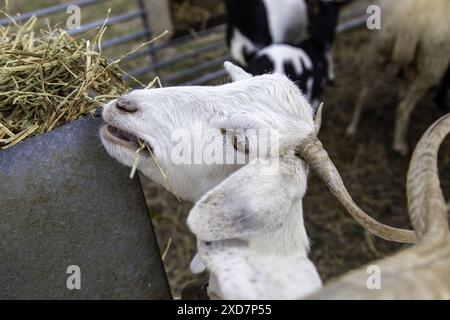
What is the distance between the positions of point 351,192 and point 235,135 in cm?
287

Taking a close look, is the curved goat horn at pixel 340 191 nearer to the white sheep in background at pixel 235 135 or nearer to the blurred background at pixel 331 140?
the white sheep in background at pixel 235 135

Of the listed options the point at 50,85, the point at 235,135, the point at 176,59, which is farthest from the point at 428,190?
the point at 176,59

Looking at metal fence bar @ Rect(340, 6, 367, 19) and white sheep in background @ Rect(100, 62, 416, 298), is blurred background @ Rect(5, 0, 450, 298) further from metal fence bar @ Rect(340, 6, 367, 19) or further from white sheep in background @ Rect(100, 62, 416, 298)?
white sheep in background @ Rect(100, 62, 416, 298)

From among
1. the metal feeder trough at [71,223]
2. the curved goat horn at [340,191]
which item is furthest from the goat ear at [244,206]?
the metal feeder trough at [71,223]

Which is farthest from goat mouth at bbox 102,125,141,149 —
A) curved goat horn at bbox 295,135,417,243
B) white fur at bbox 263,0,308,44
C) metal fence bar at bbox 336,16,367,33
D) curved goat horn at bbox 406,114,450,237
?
metal fence bar at bbox 336,16,367,33

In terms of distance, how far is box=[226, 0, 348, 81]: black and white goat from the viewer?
16.0 ft

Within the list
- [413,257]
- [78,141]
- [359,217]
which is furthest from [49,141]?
[413,257]

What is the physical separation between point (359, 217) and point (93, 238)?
1.10 meters

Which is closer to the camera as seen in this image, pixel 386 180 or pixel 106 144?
pixel 106 144

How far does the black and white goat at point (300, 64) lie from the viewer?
4.21 m

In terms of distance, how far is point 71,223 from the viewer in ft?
7.25

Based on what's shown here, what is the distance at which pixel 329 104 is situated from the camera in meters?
5.82

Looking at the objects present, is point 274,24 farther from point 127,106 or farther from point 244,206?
point 244,206
